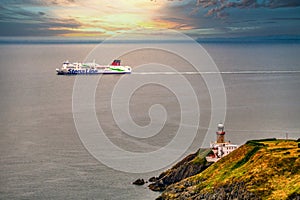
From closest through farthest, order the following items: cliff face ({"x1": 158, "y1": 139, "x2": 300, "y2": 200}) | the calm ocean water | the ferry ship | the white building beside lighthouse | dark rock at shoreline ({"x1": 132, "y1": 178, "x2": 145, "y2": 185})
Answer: cliff face ({"x1": 158, "y1": 139, "x2": 300, "y2": 200}), the calm ocean water, dark rock at shoreline ({"x1": 132, "y1": 178, "x2": 145, "y2": 185}), the white building beside lighthouse, the ferry ship

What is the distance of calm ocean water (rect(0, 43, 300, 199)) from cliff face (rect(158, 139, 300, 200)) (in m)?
3.89

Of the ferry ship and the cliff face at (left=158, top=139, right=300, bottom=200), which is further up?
the ferry ship

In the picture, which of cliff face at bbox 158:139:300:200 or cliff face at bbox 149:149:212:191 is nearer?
cliff face at bbox 158:139:300:200

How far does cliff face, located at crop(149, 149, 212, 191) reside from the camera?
47659 mm

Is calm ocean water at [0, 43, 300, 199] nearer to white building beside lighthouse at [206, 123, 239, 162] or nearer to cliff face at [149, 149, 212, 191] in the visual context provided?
cliff face at [149, 149, 212, 191]

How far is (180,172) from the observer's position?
160ft

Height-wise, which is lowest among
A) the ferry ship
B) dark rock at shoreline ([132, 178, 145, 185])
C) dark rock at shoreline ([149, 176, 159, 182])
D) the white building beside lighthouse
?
dark rock at shoreline ([132, 178, 145, 185])

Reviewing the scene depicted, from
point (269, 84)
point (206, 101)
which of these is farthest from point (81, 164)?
point (269, 84)

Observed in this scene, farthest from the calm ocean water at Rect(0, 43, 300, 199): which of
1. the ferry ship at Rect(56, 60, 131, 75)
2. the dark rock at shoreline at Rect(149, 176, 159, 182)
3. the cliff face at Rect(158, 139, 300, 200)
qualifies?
the ferry ship at Rect(56, 60, 131, 75)

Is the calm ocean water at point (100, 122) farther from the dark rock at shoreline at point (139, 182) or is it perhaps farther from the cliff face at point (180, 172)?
the cliff face at point (180, 172)

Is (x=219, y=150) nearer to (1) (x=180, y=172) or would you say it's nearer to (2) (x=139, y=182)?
(1) (x=180, y=172)

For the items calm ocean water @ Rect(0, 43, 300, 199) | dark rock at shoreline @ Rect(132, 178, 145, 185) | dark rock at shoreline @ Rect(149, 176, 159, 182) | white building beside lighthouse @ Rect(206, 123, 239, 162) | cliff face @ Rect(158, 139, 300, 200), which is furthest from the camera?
white building beside lighthouse @ Rect(206, 123, 239, 162)

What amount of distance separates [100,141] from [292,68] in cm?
9115

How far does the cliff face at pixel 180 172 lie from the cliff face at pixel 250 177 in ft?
5.87
